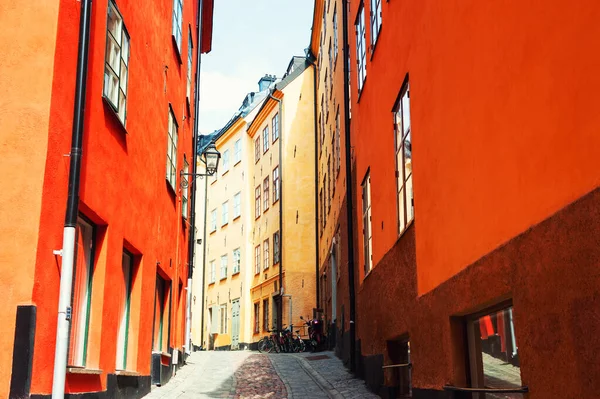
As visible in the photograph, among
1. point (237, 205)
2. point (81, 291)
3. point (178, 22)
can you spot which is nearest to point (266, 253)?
point (237, 205)

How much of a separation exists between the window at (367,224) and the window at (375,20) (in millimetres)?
2272

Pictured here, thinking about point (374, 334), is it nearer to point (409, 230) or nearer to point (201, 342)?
point (409, 230)

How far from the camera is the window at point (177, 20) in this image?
13631 millimetres

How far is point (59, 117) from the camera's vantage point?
6.28m

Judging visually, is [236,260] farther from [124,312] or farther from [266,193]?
[124,312]

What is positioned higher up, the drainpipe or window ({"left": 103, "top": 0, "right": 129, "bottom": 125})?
window ({"left": 103, "top": 0, "right": 129, "bottom": 125})

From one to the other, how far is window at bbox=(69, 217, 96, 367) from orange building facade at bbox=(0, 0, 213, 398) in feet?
0.07

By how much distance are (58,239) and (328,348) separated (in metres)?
17.0

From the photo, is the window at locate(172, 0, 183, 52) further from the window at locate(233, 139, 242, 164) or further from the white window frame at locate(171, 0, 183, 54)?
the window at locate(233, 139, 242, 164)

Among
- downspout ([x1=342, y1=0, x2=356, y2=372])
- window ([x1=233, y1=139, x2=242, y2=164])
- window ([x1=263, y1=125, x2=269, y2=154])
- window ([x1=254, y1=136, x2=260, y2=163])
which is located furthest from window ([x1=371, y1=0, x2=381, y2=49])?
window ([x1=233, y1=139, x2=242, y2=164])

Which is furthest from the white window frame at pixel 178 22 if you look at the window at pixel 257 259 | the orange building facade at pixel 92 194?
the window at pixel 257 259

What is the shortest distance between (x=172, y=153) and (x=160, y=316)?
3.17 meters

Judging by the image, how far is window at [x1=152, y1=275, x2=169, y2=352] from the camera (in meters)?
12.4

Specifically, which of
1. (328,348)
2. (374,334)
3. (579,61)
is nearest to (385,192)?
(374,334)
